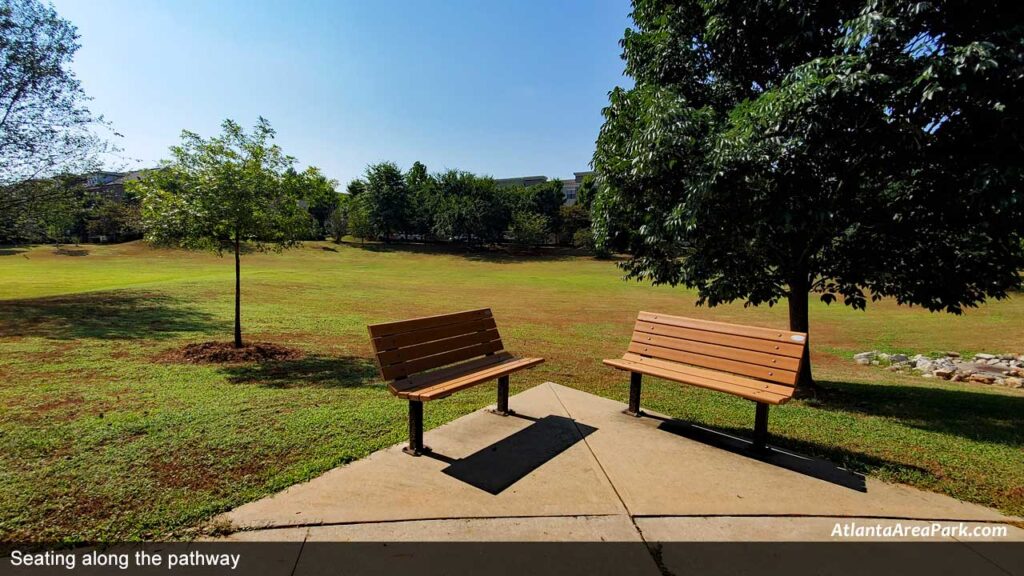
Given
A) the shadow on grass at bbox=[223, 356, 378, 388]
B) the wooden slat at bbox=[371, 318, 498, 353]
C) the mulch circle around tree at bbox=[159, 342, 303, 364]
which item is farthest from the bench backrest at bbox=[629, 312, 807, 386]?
the mulch circle around tree at bbox=[159, 342, 303, 364]

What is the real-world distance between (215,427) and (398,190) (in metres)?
64.9

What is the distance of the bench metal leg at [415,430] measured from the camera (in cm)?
400

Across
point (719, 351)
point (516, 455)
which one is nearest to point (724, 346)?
point (719, 351)

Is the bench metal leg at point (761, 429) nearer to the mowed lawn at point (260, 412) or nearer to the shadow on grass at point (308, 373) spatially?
the mowed lawn at point (260, 412)

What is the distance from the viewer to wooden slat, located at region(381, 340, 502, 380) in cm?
417

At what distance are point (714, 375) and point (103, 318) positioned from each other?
555 inches

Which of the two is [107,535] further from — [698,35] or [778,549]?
[698,35]

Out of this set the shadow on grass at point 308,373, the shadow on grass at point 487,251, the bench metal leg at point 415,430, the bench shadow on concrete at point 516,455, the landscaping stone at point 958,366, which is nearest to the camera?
the bench shadow on concrete at point 516,455

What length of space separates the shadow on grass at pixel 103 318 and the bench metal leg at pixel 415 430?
8.51 metres

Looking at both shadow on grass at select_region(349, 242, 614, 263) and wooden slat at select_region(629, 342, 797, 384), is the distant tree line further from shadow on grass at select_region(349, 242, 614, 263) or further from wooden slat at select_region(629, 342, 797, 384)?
wooden slat at select_region(629, 342, 797, 384)

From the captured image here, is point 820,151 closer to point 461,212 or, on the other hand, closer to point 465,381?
point 465,381

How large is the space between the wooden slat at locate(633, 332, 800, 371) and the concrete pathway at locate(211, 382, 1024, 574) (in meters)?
0.80

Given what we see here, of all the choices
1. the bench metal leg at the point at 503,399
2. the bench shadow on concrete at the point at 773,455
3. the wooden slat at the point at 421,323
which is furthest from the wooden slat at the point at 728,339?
the wooden slat at the point at 421,323

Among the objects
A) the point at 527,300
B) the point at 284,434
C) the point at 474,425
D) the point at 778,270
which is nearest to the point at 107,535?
the point at 284,434
